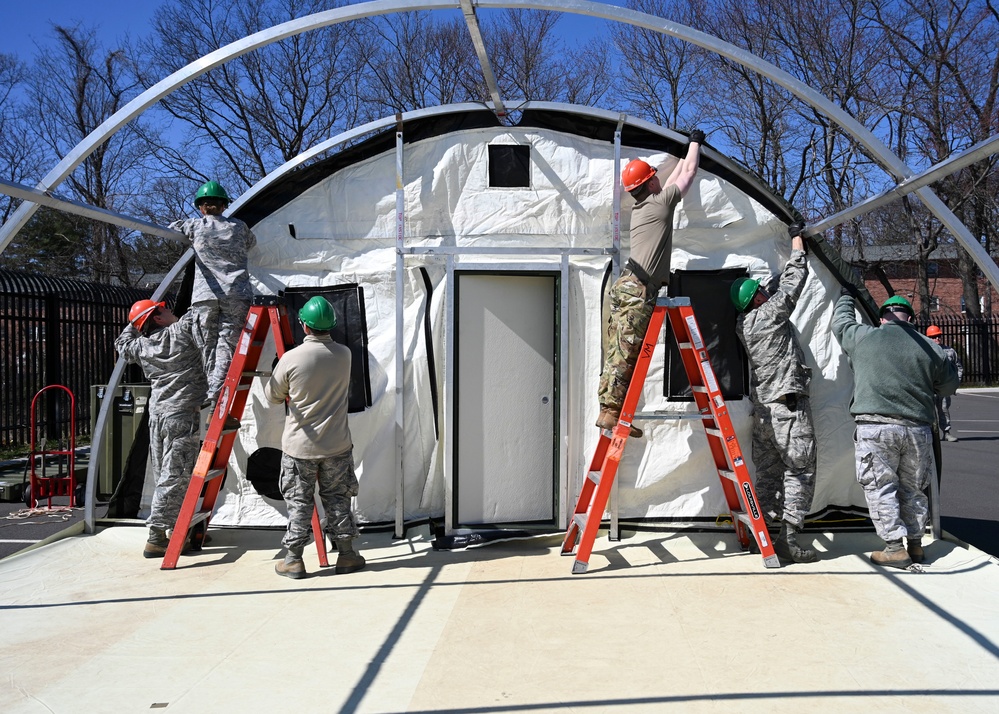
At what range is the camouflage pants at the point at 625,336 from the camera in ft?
18.1

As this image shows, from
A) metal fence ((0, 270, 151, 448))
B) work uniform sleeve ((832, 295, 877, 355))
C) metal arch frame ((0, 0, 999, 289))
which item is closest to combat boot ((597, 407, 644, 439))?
work uniform sleeve ((832, 295, 877, 355))

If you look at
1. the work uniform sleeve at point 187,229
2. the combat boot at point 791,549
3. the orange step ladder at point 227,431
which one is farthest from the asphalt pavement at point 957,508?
the work uniform sleeve at point 187,229

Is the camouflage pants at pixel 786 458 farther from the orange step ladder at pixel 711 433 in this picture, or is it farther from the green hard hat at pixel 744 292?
the green hard hat at pixel 744 292

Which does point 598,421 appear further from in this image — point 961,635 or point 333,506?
point 961,635

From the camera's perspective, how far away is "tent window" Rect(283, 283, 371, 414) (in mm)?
6242

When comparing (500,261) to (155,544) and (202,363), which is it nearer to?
(202,363)

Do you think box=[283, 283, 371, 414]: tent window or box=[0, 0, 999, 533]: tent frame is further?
box=[283, 283, 371, 414]: tent window

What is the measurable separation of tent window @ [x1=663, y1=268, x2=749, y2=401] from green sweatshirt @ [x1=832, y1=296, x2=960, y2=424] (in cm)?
89

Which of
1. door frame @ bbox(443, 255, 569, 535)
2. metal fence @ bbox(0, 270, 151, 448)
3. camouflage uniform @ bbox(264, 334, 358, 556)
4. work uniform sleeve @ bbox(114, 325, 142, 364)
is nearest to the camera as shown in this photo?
camouflage uniform @ bbox(264, 334, 358, 556)

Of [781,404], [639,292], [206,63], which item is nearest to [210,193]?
[206,63]

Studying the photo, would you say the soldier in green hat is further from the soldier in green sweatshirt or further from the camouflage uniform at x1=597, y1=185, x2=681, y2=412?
the soldier in green sweatshirt

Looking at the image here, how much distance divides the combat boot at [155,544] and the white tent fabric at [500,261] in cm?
56

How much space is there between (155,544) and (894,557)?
5.33m

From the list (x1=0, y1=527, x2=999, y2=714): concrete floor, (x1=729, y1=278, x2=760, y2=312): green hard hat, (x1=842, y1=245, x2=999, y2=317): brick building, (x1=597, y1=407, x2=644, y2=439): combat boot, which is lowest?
(x1=0, y1=527, x2=999, y2=714): concrete floor
